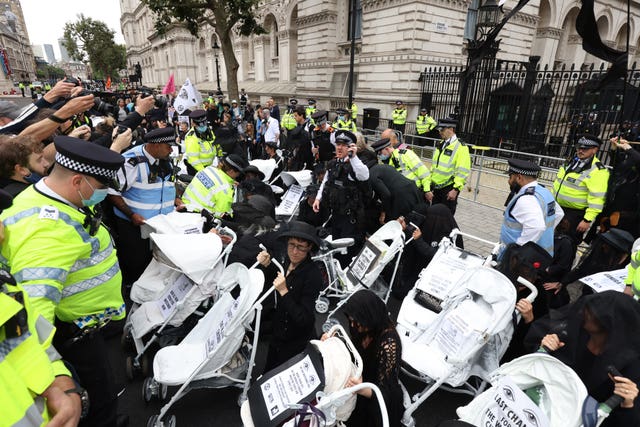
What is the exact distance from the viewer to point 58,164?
2.11m

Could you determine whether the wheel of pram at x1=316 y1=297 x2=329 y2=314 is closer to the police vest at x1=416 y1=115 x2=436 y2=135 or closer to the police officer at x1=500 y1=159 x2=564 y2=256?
the police officer at x1=500 y1=159 x2=564 y2=256

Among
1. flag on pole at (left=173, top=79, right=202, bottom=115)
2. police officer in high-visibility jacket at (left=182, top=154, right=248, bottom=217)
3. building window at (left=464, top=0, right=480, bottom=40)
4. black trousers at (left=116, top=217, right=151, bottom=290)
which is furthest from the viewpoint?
building window at (left=464, top=0, right=480, bottom=40)

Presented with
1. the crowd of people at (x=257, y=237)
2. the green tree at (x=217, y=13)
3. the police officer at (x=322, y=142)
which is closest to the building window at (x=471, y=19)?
the green tree at (x=217, y=13)

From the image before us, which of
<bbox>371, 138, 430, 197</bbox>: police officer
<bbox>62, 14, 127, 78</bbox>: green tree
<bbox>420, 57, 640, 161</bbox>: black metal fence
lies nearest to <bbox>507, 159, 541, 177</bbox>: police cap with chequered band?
<bbox>371, 138, 430, 197</bbox>: police officer

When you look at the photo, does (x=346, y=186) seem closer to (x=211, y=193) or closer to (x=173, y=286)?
(x=211, y=193)

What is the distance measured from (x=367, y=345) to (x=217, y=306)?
143cm

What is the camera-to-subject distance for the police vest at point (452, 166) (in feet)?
19.4

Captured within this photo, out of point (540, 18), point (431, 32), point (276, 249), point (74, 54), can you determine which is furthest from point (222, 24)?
point (74, 54)

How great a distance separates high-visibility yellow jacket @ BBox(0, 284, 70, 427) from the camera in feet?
4.07

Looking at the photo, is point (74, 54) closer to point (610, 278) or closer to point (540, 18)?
point (540, 18)

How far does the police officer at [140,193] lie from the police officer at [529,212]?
4.09 metres

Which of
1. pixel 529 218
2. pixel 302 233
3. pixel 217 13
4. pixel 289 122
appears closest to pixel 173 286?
pixel 302 233

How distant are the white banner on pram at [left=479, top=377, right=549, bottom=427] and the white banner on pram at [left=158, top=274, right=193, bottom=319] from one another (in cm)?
267

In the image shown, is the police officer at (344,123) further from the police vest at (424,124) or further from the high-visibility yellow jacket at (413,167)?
the high-visibility yellow jacket at (413,167)
